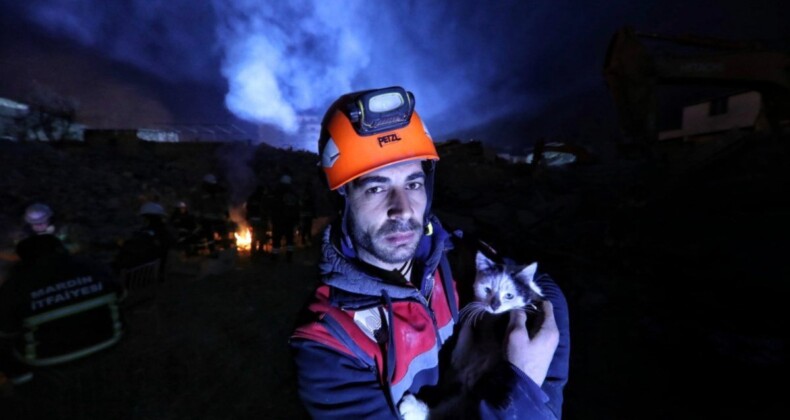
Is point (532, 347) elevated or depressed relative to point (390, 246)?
depressed

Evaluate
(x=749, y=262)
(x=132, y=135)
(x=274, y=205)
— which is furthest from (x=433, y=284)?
(x=132, y=135)

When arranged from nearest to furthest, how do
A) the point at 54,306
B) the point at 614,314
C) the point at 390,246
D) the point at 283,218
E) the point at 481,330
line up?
the point at 481,330 < the point at 390,246 < the point at 54,306 < the point at 614,314 < the point at 283,218

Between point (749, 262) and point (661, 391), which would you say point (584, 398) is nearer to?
point (661, 391)

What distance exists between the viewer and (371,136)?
2020 millimetres

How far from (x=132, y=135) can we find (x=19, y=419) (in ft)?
80.1

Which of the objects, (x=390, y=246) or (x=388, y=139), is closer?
(x=390, y=246)

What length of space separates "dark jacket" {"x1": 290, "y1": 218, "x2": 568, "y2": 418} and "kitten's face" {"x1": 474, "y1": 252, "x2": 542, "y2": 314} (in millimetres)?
177

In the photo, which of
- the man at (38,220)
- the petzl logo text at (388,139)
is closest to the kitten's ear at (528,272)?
the petzl logo text at (388,139)

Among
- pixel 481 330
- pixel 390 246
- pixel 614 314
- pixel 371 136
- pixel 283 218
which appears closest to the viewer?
pixel 481 330

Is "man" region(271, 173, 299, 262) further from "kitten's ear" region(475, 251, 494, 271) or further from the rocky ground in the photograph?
"kitten's ear" region(475, 251, 494, 271)

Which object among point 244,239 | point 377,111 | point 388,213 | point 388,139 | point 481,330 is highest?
point 377,111

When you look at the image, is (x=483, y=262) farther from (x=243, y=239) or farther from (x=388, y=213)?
(x=243, y=239)

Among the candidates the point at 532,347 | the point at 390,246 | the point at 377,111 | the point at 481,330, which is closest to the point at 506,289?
the point at 481,330

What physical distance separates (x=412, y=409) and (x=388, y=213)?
996mm
